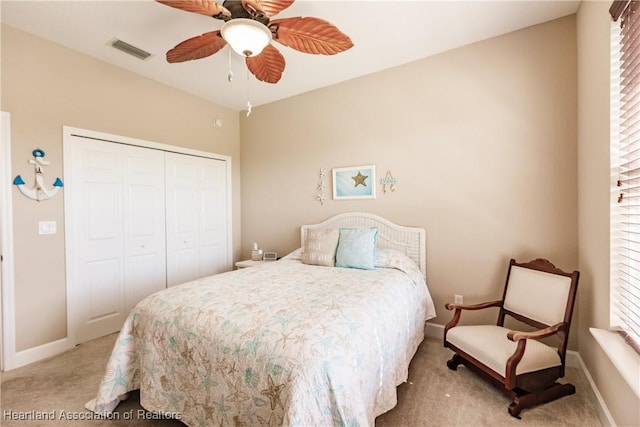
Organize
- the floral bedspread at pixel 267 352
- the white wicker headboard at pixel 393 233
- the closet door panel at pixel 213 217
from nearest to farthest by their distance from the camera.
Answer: the floral bedspread at pixel 267 352, the white wicker headboard at pixel 393 233, the closet door panel at pixel 213 217

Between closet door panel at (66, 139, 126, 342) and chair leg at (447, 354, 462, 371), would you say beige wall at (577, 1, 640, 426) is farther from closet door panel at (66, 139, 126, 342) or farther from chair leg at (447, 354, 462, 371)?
closet door panel at (66, 139, 126, 342)

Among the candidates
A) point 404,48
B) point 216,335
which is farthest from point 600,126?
point 216,335

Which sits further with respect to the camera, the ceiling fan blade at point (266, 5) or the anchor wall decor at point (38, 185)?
the anchor wall decor at point (38, 185)

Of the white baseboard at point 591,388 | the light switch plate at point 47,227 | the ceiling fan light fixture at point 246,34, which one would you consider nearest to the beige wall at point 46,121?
the light switch plate at point 47,227

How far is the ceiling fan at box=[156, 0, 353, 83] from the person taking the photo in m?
1.61

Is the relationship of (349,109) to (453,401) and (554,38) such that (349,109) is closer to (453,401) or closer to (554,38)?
(554,38)

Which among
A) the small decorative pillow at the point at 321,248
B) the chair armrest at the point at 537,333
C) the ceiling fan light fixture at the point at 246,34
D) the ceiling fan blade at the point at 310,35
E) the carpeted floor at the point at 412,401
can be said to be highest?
the ceiling fan blade at the point at 310,35

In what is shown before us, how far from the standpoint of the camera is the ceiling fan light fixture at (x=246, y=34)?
164 cm

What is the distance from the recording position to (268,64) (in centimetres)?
218

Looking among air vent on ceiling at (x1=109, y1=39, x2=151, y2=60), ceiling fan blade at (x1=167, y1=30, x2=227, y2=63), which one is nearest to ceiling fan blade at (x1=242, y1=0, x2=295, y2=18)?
ceiling fan blade at (x1=167, y1=30, x2=227, y2=63)

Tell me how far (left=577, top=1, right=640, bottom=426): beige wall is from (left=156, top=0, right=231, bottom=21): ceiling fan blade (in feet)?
7.27

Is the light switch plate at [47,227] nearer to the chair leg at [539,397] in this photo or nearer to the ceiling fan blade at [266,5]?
the ceiling fan blade at [266,5]

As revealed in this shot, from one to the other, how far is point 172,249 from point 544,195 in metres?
3.96

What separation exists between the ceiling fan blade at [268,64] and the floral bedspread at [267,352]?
1.66 meters
